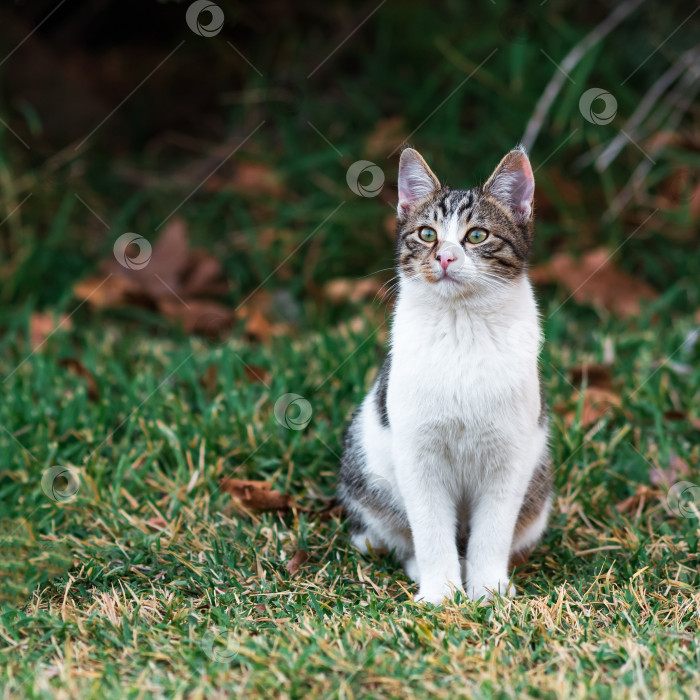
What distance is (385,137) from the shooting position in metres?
6.04

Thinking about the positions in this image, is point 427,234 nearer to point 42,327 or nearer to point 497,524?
point 497,524

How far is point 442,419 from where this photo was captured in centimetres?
283

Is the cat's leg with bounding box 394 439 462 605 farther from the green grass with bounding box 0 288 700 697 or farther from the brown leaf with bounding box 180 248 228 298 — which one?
the brown leaf with bounding box 180 248 228 298

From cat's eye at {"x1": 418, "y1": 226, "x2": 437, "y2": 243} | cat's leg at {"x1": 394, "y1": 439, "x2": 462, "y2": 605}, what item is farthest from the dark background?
cat's leg at {"x1": 394, "y1": 439, "x2": 462, "y2": 605}

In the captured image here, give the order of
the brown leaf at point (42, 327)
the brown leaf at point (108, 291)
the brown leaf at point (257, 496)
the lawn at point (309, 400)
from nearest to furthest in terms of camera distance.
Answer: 1. the lawn at point (309, 400)
2. the brown leaf at point (257, 496)
3. the brown leaf at point (42, 327)
4. the brown leaf at point (108, 291)

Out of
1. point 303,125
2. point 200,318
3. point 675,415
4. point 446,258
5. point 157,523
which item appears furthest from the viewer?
point 303,125

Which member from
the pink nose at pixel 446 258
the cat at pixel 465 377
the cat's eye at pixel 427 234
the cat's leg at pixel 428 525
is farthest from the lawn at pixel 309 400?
the pink nose at pixel 446 258

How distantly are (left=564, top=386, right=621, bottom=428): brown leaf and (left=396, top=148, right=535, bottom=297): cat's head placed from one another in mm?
1151

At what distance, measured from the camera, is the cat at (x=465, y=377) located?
2.84 meters

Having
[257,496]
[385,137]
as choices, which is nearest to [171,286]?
[385,137]

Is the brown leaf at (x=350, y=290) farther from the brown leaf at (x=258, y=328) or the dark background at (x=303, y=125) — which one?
the brown leaf at (x=258, y=328)

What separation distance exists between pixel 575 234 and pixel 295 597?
3332 mm

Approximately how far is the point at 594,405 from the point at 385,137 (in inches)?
107

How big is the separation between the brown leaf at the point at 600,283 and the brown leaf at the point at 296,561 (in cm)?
255
